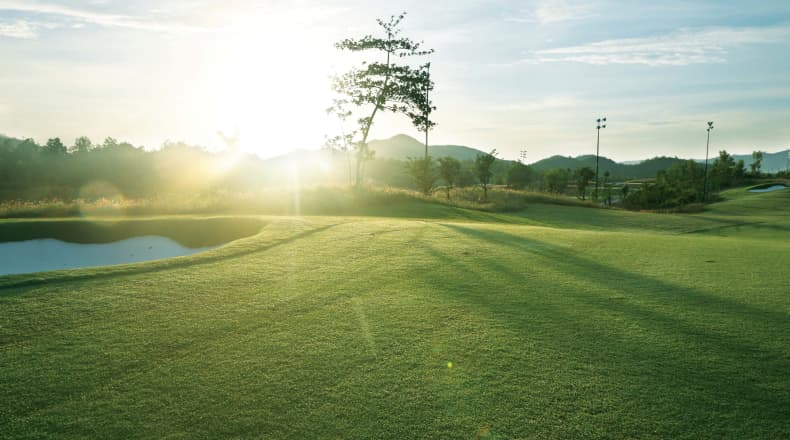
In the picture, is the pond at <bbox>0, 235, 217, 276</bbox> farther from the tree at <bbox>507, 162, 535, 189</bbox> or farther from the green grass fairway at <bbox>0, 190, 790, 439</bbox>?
the tree at <bbox>507, 162, 535, 189</bbox>

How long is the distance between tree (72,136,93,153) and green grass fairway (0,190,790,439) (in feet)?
257

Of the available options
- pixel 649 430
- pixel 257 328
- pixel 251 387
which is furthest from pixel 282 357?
pixel 649 430

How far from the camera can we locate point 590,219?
2883 centimetres

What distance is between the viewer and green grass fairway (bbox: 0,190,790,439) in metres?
3.00

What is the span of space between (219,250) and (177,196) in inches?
475

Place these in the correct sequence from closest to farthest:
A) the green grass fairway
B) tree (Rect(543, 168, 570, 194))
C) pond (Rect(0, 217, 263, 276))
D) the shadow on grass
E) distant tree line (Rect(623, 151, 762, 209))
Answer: the green grass fairway → the shadow on grass → pond (Rect(0, 217, 263, 276)) → distant tree line (Rect(623, 151, 762, 209)) → tree (Rect(543, 168, 570, 194))

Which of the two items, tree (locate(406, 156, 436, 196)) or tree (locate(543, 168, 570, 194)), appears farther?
tree (locate(543, 168, 570, 194))

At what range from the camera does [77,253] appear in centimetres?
1005

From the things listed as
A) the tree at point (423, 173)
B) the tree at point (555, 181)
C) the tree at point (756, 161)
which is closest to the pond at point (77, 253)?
the tree at point (423, 173)

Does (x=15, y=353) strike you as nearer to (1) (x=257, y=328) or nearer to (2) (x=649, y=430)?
(1) (x=257, y=328)

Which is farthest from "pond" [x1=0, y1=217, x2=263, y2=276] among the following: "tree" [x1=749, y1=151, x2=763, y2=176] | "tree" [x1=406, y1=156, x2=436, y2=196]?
"tree" [x1=749, y1=151, x2=763, y2=176]

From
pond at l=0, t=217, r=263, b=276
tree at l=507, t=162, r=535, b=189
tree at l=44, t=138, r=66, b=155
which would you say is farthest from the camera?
tree at l=507, t=162, r=535, b=189

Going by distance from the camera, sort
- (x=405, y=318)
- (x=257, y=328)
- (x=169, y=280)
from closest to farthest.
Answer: (x=257, y=328) → (x=405, y=318) → (x=169, y=280)

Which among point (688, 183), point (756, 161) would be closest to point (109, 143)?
point (688, 183)
